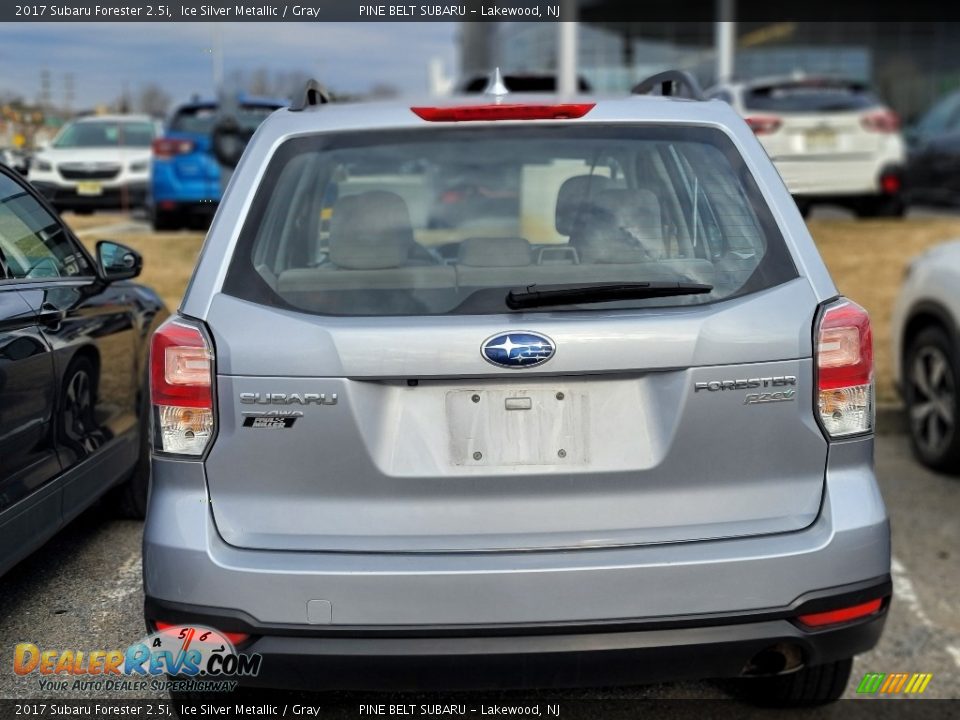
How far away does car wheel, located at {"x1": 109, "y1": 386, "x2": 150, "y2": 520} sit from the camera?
14.5 feet

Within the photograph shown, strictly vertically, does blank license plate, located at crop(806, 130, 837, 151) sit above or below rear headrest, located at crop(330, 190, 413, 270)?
below

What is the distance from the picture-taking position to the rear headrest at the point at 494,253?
8.94ft

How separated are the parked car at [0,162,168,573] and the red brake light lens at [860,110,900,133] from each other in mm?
9794

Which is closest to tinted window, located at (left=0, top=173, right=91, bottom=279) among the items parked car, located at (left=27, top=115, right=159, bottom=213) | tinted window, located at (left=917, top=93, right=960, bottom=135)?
parked car, located at (left=27, top=115, right=159, bottom=213)

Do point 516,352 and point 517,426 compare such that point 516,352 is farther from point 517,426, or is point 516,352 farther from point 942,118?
point 942,118

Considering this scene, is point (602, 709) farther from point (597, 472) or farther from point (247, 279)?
point (247, 279)

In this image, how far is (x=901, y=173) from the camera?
503 inches

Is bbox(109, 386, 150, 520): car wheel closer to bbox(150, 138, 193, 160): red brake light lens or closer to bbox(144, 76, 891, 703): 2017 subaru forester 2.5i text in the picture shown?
bbox(144, 76, 891, 703): 2017 subaru forester 2.5i text

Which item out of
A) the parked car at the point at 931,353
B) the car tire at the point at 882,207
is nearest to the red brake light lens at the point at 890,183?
the car tire at the point at 882,207

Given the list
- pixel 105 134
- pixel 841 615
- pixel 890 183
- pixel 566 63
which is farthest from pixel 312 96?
pixel 566 63

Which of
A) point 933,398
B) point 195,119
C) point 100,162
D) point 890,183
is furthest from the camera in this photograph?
point 890,183

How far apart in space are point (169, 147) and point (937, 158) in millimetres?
10616

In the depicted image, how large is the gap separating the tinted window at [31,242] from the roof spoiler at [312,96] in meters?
1.12

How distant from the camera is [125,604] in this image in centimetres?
359
